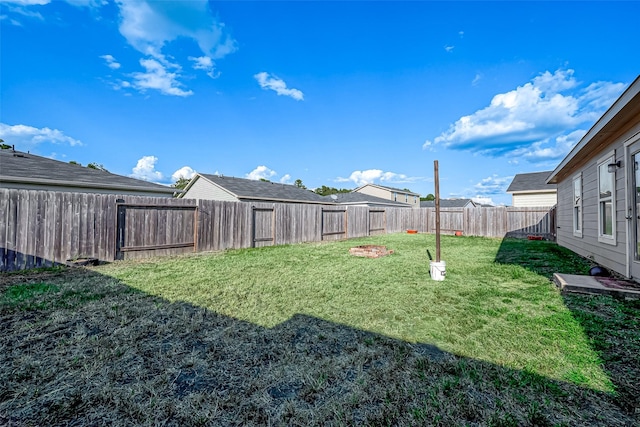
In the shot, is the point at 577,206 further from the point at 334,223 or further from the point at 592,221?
the point at 334,223

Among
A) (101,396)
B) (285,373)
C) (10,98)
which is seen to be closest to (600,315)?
(285,373)

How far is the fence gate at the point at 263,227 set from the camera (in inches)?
371

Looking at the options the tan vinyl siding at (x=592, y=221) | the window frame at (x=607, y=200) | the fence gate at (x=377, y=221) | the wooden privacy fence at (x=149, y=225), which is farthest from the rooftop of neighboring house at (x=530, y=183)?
the window frame at (x=607, y=200)

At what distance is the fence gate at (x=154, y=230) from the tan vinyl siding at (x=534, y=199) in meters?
21.6

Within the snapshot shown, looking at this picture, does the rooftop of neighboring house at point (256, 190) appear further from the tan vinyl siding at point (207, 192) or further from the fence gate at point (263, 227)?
the fence gate at point (263, 227)

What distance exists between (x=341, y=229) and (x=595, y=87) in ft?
42.4

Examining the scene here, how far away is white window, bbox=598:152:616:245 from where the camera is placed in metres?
4.66

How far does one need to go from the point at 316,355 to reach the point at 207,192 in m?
17.8

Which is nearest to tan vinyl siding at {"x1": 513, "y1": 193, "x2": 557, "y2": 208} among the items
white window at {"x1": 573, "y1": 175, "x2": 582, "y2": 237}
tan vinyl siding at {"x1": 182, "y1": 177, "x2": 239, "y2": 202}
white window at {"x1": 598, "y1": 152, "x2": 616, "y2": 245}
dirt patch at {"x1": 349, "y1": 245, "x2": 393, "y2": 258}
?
white window at {"x1": 573, "y1": 175, "x2": 582, "y2": 237}

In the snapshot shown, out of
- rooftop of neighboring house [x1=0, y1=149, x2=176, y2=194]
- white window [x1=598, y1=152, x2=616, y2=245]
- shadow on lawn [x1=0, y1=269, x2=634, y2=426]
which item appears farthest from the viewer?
rooftop of neighboring house [x1=0, y1=149, x2=176, y2=194]

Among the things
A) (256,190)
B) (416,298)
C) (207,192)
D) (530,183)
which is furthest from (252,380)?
(530,183)

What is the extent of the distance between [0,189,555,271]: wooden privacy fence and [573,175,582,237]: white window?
231 inches

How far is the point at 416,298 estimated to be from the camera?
3682 millimetres

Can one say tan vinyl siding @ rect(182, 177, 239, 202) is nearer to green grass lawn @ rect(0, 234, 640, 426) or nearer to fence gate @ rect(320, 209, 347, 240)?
fence gate @ rect(320, 209, 347, 240)
